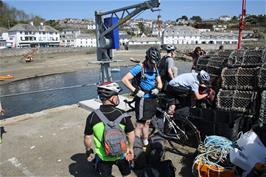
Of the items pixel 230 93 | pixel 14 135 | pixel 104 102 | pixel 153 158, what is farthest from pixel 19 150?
pixel 230 93

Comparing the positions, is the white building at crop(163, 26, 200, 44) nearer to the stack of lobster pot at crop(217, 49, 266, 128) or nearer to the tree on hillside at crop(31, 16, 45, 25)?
the tree on hillside at crop(31, 16, 45, 25)

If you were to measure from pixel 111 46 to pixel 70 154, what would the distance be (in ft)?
11.8

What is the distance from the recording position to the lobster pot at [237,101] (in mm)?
4180

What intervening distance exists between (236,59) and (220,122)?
1.20m

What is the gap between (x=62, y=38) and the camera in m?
105

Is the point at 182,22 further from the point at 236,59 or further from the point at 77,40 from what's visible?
the point at 236,59

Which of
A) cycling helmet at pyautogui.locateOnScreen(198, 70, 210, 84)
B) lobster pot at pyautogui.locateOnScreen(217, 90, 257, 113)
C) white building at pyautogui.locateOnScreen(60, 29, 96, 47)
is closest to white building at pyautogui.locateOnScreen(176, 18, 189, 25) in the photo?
white building at pyautogui.locateOnScreen(60, 29, 96, 47)

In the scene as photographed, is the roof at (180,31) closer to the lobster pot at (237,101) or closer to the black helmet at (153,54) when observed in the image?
the lobster pot at (237,101)

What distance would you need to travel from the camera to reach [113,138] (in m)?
2.89

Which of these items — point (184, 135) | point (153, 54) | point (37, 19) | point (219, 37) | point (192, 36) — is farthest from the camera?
point (37, 19)

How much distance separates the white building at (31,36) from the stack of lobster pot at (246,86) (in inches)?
3543

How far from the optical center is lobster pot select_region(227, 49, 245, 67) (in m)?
4.72

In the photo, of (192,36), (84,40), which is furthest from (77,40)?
(192,36)

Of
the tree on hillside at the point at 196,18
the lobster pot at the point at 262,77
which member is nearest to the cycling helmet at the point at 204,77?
the lobster pot at the point at 262,77
